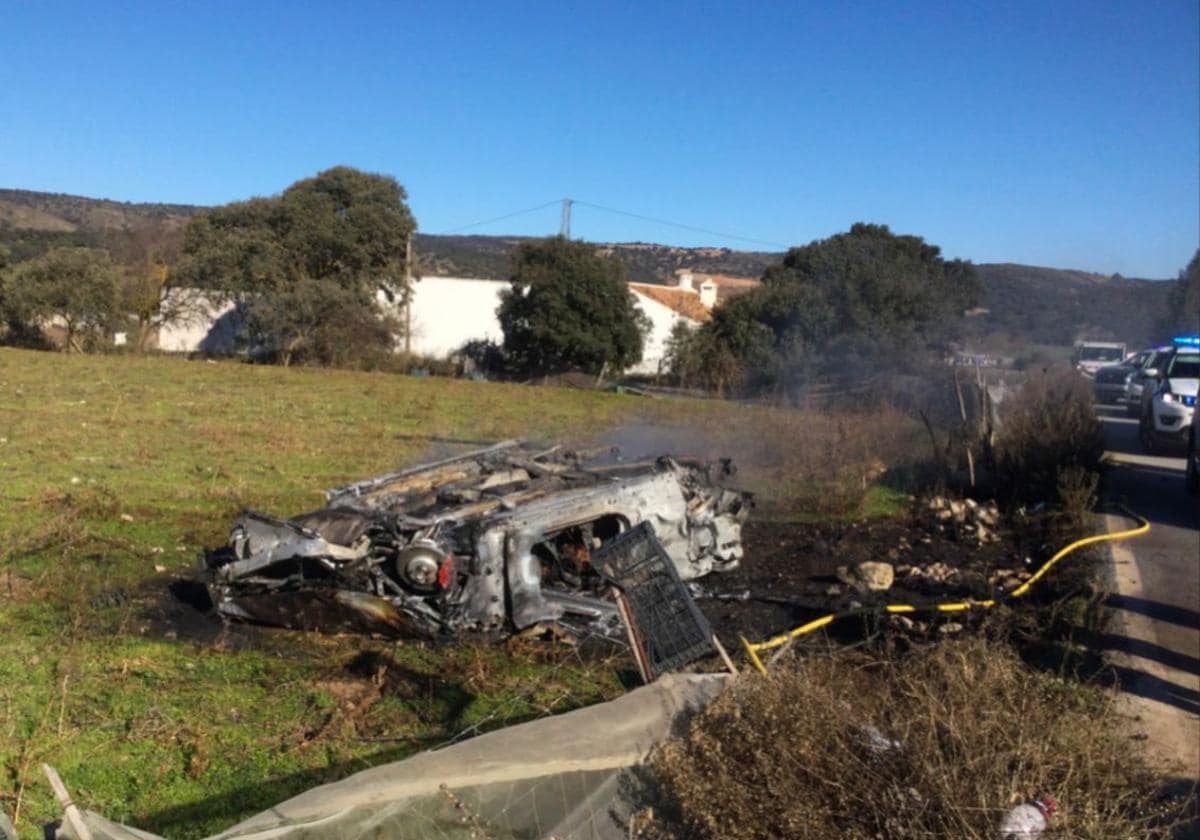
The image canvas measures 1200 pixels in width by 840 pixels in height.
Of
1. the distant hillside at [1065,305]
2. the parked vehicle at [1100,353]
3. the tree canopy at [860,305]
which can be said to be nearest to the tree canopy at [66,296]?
the tree canopy at [860,305]

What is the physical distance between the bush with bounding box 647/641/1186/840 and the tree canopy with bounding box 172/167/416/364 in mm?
35307

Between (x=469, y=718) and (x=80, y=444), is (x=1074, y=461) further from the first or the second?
(x=80, y=444)

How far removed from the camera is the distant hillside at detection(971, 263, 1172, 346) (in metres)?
23.4

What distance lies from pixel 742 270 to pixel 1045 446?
20058 mm

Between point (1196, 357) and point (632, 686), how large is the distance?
19052 millimetres

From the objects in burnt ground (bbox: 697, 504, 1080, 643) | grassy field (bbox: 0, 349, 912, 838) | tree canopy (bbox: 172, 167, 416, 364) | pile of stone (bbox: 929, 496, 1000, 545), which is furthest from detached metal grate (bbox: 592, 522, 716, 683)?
tree canopy (bbox: 172, 167, 416, 364)

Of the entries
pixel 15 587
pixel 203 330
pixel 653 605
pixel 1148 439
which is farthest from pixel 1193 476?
pixel 203 330

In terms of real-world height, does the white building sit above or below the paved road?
above

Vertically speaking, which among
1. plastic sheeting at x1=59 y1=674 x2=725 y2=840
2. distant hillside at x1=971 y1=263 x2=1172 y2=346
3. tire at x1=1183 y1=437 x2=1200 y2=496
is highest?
distant hillside at x1=971 y1=263 x2=1172 y2=346

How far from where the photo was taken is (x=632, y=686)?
6.68m

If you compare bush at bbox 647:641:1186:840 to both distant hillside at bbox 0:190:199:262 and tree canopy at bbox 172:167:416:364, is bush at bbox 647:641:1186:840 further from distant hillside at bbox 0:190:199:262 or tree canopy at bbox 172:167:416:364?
distant hillside at bbox 0:190:199:262

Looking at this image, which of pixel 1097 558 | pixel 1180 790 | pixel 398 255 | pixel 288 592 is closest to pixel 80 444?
pixel 288 592

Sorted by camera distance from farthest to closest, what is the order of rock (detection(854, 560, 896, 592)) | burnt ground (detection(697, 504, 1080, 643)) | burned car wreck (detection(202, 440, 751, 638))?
1. rock (detection(854, 560, 896, 592))
2. burnt ground (detection(697, 504, 1080, 643))
3. burned car wreck (detection(202, 440, 751, 638))

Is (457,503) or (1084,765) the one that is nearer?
(1084,765)
